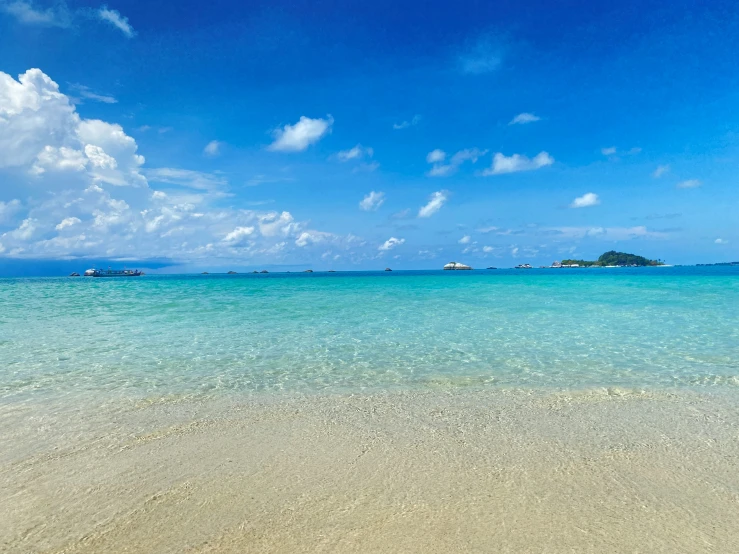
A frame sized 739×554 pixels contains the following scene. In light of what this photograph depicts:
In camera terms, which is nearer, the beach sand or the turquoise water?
the beach sand

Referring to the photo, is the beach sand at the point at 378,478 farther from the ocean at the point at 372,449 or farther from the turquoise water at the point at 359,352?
the turquoise water at the point at 359,352

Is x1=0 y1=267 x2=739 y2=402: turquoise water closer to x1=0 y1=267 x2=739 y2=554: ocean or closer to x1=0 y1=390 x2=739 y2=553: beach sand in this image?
x1=0 y1=267 x2=739 y2=554: ocean

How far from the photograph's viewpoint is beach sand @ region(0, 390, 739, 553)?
3.58 metres

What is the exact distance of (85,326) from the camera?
16875 mm

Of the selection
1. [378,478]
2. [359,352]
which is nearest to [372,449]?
[378,478]

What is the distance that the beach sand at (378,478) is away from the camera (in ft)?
11.7

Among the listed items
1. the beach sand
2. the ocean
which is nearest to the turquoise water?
the ocean

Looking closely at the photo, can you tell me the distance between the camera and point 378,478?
457 cm

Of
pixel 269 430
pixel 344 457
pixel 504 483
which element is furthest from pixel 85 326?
pixel 504 483

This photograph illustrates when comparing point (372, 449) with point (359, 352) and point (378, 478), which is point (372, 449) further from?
point (359, 352)

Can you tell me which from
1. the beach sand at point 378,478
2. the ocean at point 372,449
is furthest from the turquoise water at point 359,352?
the beach sand at point 378,478

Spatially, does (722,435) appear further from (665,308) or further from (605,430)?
(665,308)

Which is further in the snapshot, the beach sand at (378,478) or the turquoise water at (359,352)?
the turquoise water at (359,352)

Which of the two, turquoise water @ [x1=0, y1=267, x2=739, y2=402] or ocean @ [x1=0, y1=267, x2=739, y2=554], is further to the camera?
turquoise water @ [x1=0, y1=267, x2=739, y2=402]
